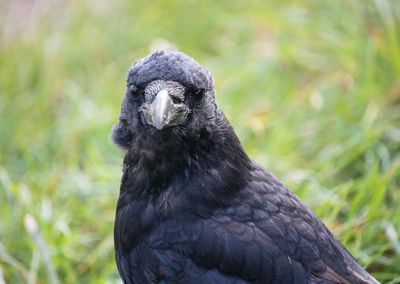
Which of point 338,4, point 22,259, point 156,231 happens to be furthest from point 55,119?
point 156,231

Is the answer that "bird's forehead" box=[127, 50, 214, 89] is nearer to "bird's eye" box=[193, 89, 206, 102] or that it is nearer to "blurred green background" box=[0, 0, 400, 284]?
"bird's eye" box=[193, 89, 206, 102]

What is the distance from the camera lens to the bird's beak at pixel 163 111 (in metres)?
2.04

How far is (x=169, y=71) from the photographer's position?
2172 millimetres

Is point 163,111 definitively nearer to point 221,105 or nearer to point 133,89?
point 133,89

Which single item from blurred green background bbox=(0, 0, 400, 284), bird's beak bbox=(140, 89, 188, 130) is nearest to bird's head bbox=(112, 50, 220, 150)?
bird's beak bbox=(140, 89, 188, 130)

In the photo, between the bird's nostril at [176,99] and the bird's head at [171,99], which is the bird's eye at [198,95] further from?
the bird's nostril at [176,99]

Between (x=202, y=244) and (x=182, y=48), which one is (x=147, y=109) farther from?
(x=182, y=48)

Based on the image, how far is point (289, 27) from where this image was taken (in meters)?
5.04

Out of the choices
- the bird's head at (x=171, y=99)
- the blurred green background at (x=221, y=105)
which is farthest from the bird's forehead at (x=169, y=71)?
the blurred green background at (x=221, y=105)

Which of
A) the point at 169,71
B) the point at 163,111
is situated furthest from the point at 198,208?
the point at 169,71

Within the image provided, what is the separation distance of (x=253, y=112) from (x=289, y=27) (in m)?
1.04

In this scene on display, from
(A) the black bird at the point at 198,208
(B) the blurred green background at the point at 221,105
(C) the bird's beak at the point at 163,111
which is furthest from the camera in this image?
(B) the blurred green background at the point at 221,105

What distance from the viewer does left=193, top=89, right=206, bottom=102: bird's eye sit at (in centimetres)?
223

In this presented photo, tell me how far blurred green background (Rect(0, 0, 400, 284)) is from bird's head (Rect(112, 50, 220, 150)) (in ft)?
3.54
